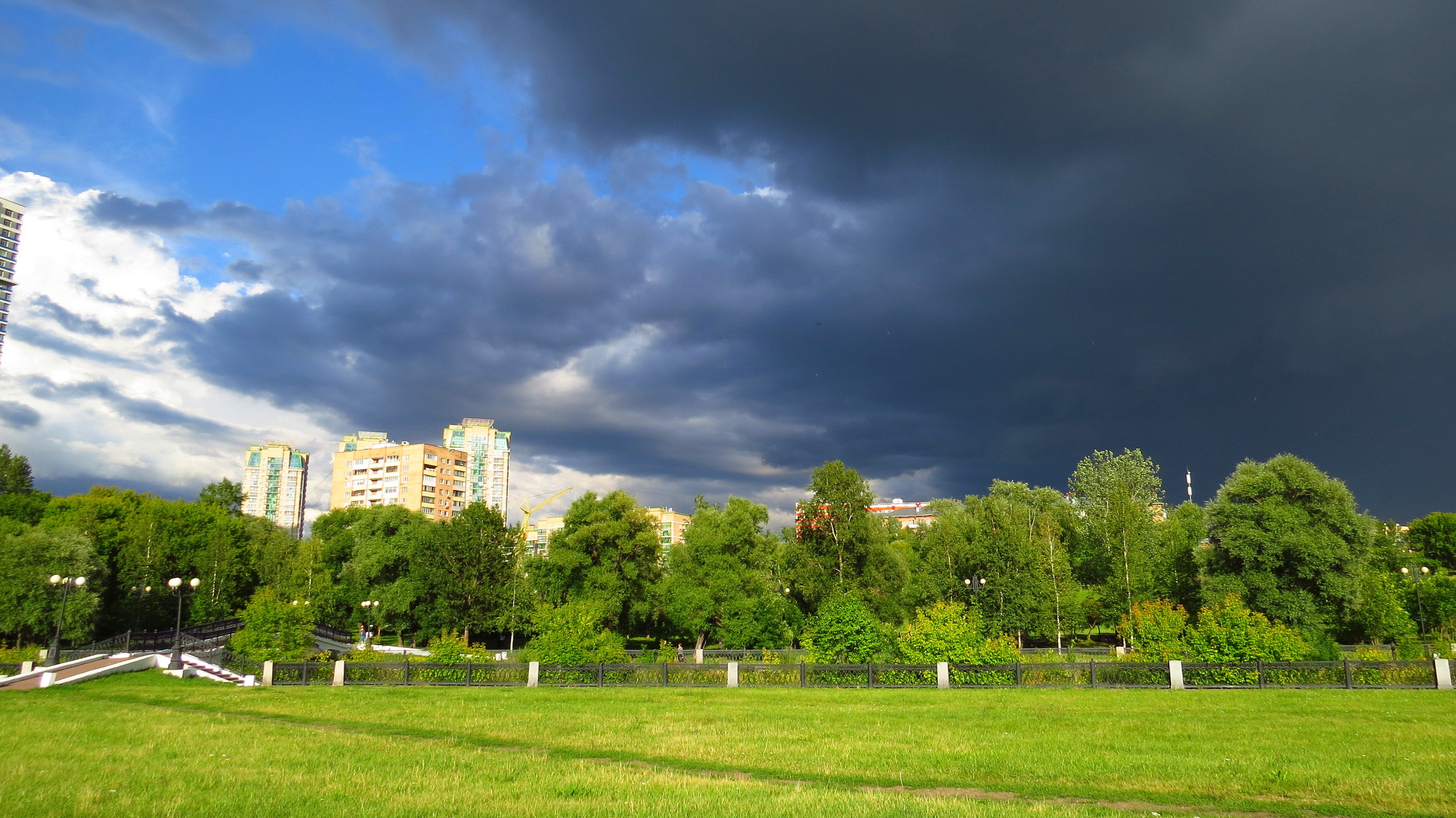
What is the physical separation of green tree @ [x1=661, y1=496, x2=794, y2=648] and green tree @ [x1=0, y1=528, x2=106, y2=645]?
39334 millimetres

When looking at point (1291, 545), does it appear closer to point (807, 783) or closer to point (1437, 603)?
point (1437, 603)

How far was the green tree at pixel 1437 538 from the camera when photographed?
289ft

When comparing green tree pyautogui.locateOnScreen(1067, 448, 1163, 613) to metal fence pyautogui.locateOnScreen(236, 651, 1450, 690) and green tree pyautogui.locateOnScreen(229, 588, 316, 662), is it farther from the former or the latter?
green tree pyautogui.locateOnScreen(229, 588, 316, 662)

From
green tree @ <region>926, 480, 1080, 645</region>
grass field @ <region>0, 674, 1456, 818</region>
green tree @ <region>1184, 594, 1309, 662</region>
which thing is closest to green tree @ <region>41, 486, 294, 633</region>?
grass field @ <region>0, 674, 1456, 818</region>

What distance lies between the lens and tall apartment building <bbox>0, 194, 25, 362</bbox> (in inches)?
5354

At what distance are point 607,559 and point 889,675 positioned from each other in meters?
36.7

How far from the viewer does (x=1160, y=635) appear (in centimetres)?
3105

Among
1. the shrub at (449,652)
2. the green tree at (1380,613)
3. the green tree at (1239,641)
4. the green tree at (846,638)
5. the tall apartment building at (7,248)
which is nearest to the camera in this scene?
the green tree at (1239,641)

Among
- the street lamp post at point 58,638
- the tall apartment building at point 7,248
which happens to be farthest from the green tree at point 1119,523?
the tall apartment building at point 7,248

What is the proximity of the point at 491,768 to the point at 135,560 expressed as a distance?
6682 cm

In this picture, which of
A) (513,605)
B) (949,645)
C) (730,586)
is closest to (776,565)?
(730,586)

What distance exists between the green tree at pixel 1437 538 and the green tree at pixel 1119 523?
4067cm

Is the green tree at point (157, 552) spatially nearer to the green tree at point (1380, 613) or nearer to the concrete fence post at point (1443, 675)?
the concrete fence post at point (1443, 675)

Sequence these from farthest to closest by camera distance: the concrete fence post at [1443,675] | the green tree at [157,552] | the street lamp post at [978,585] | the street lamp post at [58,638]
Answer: the green tree at [157,552] → the street lamp post at [978,585] → the street lamp post at [58,638] → the concrete fence post at [1443,675]
